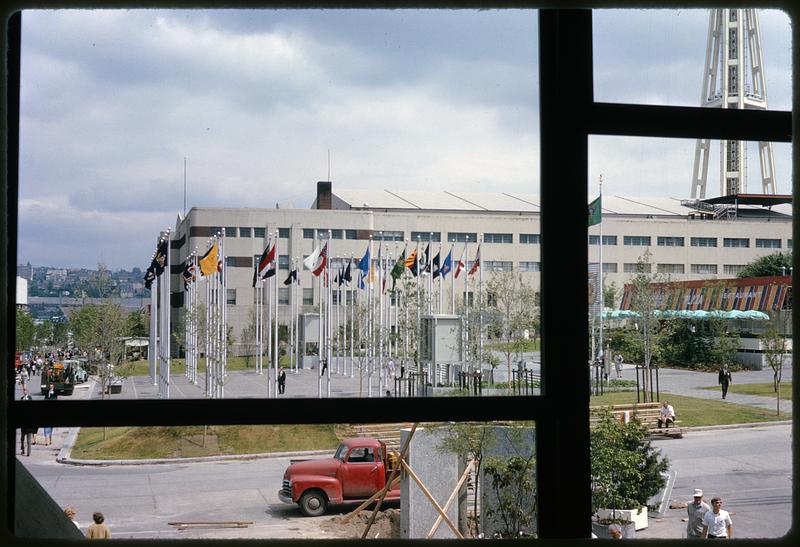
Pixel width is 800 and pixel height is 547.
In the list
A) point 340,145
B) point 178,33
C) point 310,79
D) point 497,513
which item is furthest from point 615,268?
point 178,33

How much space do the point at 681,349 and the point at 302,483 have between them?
710 centimetres

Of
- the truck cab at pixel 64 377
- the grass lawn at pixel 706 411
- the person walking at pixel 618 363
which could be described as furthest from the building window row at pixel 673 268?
the truck cab at pixel 64 377

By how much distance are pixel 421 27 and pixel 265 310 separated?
46.8 feet

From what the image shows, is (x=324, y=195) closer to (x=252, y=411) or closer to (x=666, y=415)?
(x=666, y=415)

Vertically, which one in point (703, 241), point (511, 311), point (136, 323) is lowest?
point (136, 323)

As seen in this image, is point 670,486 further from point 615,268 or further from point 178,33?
point 178,33

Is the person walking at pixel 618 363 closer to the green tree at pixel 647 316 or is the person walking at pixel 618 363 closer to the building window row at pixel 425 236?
the green tree at pixel 647 316

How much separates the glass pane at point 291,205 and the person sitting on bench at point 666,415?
77.3 inches

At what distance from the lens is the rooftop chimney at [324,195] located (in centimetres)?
1948

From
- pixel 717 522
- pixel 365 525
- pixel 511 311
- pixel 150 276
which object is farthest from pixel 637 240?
pixel 717 522

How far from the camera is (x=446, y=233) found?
20031 mm

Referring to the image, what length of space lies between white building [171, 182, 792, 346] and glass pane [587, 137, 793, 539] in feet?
0.21

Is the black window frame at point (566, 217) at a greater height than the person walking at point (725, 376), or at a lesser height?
greater

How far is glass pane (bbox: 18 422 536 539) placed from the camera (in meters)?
6.96
